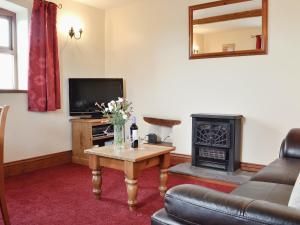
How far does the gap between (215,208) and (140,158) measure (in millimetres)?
1537

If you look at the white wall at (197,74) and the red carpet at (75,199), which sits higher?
the white wall at (197,74)

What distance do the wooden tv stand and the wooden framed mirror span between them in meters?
1.78

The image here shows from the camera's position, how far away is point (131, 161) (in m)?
2.51

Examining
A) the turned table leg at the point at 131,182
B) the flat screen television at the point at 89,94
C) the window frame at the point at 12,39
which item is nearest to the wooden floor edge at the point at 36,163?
the flat screen television at the point at 89,94

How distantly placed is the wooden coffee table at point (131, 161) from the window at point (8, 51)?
1863 millimetres

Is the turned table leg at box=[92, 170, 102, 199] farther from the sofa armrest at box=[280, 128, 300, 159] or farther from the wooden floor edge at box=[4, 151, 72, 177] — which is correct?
the sofa armrest at box=[280, 128, 300, 159]

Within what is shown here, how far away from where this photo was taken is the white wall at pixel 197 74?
134 inches

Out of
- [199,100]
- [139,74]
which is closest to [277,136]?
[199,100]

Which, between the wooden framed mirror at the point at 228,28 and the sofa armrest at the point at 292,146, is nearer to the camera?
the sofa armrest at the point at 292,146

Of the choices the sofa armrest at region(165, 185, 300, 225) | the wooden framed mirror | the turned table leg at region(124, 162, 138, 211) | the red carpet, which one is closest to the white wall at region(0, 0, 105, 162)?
the red carpet

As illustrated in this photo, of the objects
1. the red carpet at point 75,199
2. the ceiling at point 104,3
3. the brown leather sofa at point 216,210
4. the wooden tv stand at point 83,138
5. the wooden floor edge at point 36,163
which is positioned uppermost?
the ceiling at point 104,3

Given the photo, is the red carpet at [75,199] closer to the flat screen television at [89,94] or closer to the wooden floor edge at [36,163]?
the wooden floor edge at [36,163]

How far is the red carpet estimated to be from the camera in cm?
241

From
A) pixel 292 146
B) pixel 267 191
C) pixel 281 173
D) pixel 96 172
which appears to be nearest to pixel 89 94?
pixel 96 172
